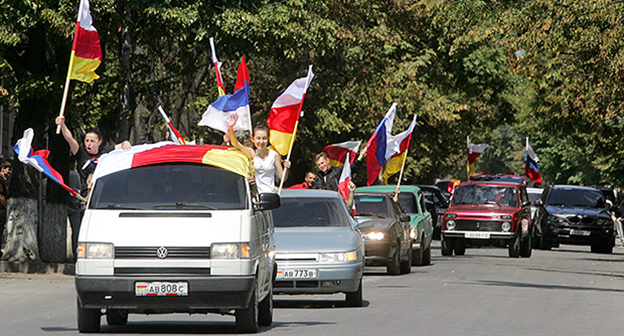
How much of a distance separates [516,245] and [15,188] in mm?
13466

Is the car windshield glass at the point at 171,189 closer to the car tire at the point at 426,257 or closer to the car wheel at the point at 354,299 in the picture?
the car wheel at the point at 354,299

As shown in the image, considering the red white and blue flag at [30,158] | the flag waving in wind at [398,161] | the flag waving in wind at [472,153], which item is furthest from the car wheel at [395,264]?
the flag waving in wind at [472,153]

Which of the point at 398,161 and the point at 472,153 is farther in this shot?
the point at 472,153

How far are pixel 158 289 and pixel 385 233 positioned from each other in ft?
33.3

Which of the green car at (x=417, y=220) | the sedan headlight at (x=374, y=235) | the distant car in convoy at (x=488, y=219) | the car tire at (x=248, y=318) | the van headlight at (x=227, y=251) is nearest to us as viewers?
the van headlight at (x=227, y=251)

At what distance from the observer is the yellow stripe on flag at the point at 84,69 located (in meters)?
16.7

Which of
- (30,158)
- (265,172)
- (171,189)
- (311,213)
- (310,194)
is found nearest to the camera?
(171,189)

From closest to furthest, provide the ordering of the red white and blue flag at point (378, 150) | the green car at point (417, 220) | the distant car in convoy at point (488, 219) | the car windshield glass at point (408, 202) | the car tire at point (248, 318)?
the car tire at point (248, 318), the red white and blue flag at point (378, 150), the green car at point (417, 220), the car windshield glass at point (408, 202), the distant car in convoy at point (488, 219)

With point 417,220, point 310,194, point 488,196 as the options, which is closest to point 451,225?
point 488,196

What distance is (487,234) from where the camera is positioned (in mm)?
29172

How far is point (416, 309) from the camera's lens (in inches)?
543

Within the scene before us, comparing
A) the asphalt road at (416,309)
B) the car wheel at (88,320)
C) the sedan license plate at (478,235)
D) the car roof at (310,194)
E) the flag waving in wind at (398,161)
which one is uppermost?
the flag waving in wind at (398,161)

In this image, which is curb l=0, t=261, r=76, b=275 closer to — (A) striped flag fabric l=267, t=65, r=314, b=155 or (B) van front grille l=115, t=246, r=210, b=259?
(A) striped flag fabric l=267, t=65, r=314, b=155

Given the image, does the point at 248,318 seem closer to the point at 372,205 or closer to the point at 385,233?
the point at 385,233
